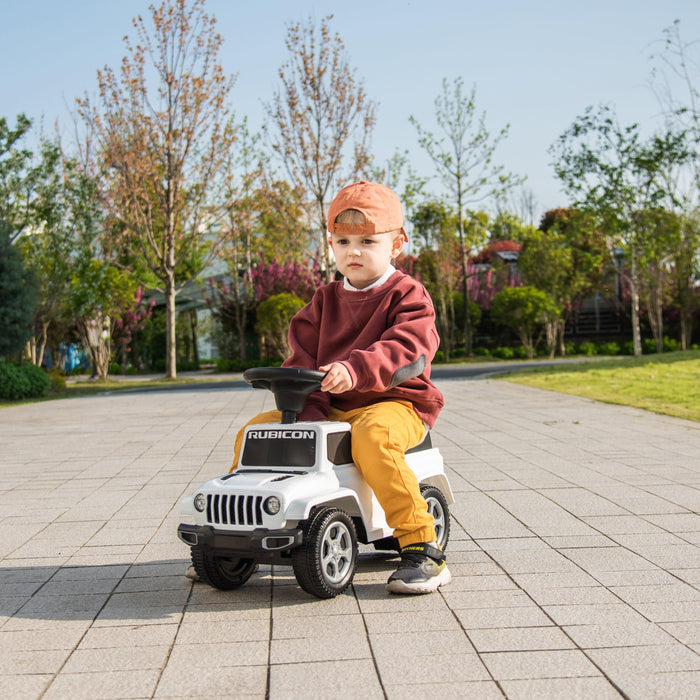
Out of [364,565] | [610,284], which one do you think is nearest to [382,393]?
[364,565]

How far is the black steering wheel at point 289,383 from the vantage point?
10.6ft

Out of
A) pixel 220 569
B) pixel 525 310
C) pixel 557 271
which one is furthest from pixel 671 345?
pixel 220 569

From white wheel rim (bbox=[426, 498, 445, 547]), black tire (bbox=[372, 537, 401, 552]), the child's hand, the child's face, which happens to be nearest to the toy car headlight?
the child's hand

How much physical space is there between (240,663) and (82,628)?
752mm

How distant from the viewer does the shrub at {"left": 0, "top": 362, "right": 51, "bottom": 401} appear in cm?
1730

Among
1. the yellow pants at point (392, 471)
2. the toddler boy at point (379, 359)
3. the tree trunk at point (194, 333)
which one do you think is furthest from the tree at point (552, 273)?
the yellow pants at point (392, 471)

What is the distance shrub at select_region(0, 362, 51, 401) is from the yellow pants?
1549cm

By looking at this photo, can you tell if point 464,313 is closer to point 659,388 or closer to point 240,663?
point 659,388

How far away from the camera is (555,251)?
104ft

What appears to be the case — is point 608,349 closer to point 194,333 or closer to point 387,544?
point 194,333

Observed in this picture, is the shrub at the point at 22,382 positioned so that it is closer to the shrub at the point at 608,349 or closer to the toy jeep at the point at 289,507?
the toy jeep at the point at 289,507

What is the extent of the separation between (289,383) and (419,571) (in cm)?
89

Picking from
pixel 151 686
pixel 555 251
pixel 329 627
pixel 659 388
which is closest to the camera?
pixel 151 686

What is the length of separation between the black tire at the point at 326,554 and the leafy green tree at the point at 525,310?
27317mm
